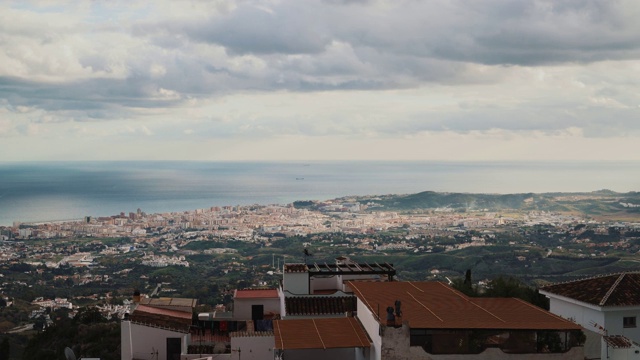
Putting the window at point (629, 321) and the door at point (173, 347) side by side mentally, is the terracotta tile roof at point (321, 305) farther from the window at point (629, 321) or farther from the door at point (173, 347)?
the window at point (629, 321)

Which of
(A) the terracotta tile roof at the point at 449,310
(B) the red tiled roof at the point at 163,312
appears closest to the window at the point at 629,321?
(A) the terracotta tile roof at the point at 449,310

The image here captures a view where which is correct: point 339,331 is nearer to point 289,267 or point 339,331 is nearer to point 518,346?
point 518,346

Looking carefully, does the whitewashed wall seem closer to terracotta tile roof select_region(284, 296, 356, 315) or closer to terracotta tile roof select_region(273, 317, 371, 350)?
terracotta tile roof select_region(284, 296, 356, 315)

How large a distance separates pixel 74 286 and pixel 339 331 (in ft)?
155

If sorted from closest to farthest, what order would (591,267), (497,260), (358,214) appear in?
1. (591,267)
2. (497,260)
3. (358,214)

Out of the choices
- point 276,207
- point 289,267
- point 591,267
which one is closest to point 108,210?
point 276,207

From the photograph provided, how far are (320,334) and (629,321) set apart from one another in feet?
22.3

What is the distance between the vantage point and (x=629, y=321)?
15977 mm

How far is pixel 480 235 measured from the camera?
278 feet

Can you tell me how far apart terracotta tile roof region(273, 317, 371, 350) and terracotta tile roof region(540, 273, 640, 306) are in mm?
5238

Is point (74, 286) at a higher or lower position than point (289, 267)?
lower

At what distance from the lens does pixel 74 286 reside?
57.0 m

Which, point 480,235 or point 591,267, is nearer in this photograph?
point 591,267

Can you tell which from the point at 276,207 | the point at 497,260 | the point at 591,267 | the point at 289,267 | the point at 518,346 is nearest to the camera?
the point at 518,346
